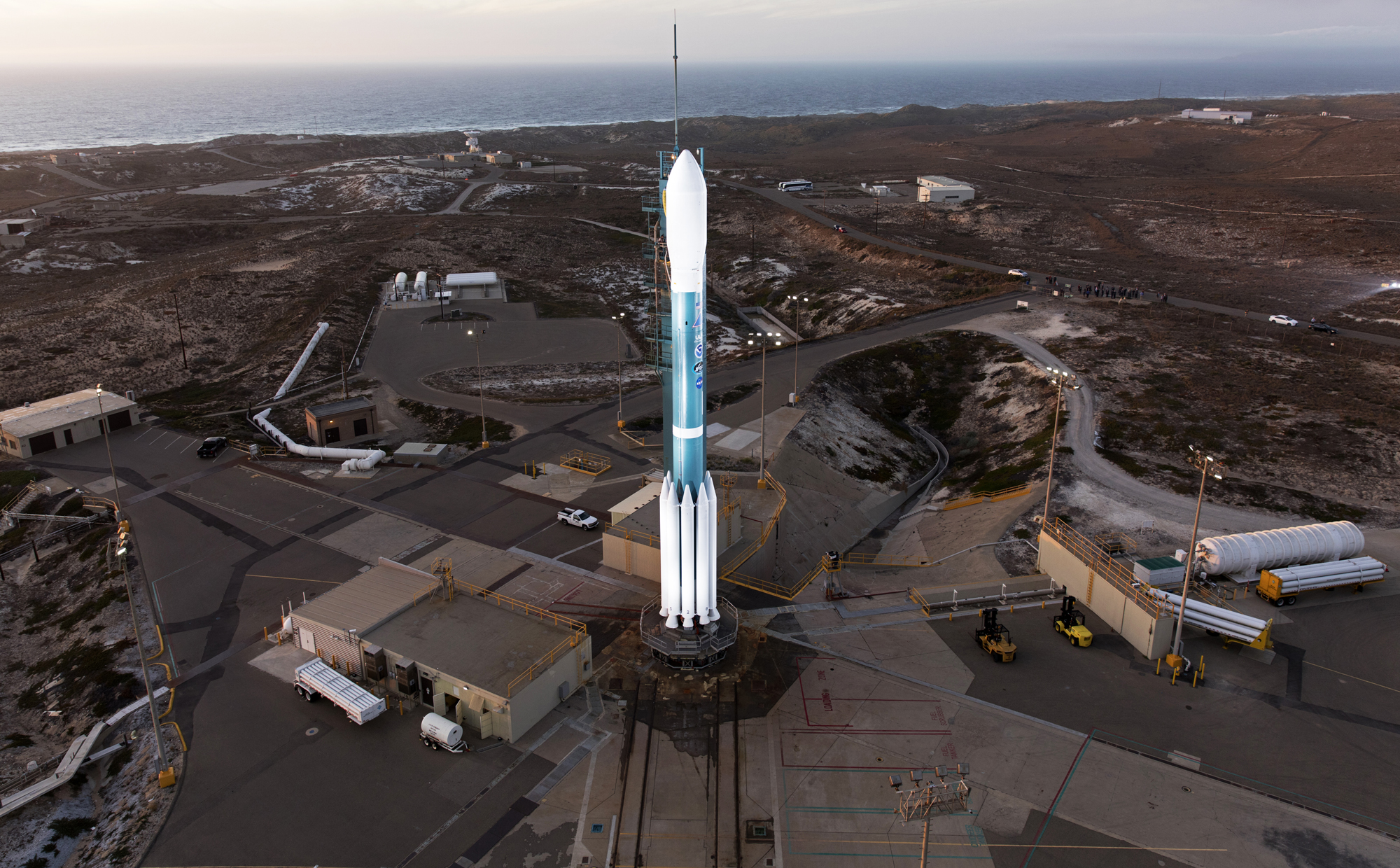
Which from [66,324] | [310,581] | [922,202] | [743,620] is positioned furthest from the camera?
[922,202]

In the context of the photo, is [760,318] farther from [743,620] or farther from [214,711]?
[214,711]

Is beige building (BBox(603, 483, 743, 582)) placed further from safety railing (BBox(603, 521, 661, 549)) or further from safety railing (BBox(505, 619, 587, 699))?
safety railing (BBox(505, 619, 587, 699))

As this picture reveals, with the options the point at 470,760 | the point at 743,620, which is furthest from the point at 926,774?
the point at 470,760

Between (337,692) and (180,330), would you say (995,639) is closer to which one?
(337,692)

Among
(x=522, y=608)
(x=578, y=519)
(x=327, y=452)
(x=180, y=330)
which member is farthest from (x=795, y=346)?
(x=180, y=330)

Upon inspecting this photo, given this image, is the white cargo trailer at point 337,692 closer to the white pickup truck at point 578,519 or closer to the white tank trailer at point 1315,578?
the white pickup truck at point 578,519

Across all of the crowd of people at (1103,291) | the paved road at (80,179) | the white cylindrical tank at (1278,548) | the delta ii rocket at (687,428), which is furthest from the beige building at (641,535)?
the paved road at (80,179)
